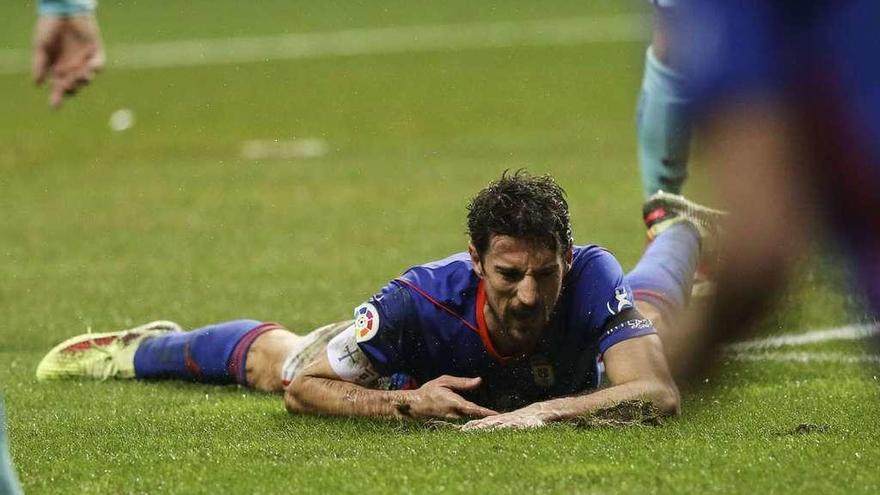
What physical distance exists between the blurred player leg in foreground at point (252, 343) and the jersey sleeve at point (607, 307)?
63 cm

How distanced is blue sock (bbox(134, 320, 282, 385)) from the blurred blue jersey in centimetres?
113

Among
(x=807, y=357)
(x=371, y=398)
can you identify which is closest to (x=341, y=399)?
(x=371, y=398)

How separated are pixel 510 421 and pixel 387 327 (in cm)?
59

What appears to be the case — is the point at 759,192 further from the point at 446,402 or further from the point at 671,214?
the point at 671,214

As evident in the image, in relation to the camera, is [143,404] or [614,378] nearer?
[614,378]

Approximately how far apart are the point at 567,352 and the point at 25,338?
10.6ft

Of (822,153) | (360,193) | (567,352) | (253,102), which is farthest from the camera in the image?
(253,102)

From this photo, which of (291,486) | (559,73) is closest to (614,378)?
(291,486)

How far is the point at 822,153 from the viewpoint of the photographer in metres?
4.50

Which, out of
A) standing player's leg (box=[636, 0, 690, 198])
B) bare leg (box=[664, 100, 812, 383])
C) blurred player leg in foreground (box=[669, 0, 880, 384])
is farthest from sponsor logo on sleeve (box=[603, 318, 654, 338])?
standing player's leg (box=[636, 0, 690, 198])

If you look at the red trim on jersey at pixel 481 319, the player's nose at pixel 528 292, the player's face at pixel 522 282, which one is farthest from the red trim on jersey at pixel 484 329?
the player's nose at pixel 528 292

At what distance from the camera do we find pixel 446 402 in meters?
5.74

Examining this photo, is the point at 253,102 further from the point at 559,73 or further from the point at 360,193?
the point at 360,193

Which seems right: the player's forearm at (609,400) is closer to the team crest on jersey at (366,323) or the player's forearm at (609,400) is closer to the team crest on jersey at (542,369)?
the team crest on jersey at (542,369)
